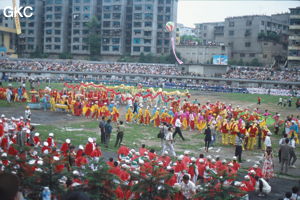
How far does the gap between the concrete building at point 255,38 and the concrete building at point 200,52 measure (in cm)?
312

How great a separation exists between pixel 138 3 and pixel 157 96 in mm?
46784

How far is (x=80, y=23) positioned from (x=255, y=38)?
41.1m

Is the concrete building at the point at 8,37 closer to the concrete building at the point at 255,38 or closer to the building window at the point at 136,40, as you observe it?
the building window at the point at 136,40

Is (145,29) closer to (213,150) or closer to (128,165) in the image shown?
(213,150)

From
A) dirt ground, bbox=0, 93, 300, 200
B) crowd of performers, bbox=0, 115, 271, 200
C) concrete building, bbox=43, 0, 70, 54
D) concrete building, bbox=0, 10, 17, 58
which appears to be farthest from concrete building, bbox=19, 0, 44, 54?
crowd of performers, bbox=0, 115, 271, 200

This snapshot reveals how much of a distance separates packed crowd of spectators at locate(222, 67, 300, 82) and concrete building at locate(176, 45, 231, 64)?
6.08 m

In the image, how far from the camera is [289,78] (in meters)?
51.4

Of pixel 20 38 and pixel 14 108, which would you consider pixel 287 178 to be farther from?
pixel 20 38

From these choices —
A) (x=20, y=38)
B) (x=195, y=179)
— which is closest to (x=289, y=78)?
(x=195, y=179)

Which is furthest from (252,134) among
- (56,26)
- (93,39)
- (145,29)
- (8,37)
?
(56,26)

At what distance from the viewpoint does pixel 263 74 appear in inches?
2143

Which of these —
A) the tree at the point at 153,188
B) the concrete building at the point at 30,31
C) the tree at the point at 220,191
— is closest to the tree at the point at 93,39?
the concrete building at the point at 30,31

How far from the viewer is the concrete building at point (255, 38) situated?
62969 mm

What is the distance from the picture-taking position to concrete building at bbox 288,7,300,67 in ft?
192
